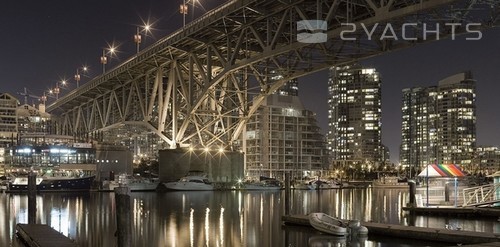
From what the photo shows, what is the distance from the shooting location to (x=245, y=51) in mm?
56250

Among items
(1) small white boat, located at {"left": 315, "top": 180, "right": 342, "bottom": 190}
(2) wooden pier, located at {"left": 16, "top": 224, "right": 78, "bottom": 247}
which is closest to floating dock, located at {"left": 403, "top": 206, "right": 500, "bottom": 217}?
(2) wooden pier, located at {"left": 16, "top": 224, "right": 78, "bottom": 247}

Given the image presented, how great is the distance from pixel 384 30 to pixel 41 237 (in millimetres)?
27697

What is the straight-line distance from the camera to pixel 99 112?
105 m

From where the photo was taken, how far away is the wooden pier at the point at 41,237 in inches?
846

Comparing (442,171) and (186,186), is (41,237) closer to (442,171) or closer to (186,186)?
(442,171)

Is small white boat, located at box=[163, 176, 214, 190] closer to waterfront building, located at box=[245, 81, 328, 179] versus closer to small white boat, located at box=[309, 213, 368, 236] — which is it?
waterfront building, located at box=[245, 81, 328, 179]

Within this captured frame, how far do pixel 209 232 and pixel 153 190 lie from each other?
154ft

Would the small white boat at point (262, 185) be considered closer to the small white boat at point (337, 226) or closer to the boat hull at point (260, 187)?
the boat hull at point (260, 187)

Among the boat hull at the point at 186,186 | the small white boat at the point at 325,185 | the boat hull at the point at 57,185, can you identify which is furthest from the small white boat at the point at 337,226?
the small white boat at the point at 325,185

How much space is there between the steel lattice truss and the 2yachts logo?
0.13 m

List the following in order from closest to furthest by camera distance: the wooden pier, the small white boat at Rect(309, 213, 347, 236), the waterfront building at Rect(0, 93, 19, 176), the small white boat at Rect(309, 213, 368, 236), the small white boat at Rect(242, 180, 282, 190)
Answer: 1. the wooden pier
2. the small white boat at Rect(309, 213, 368, 236)
3. the small white boat at Rect(309, 213, 347, 236)
4. the small white boat at Rect(242, 180, 282, 190)
5. the waterfront building at Rect(0, 93, 19, 176)

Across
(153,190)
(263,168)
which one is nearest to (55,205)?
(153,190)

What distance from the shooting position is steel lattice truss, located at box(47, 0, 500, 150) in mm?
39312
